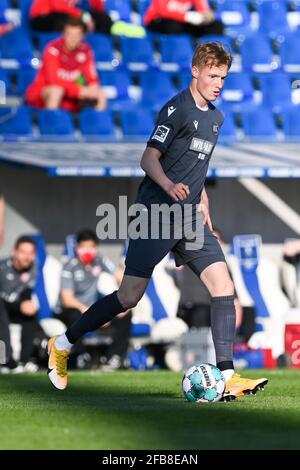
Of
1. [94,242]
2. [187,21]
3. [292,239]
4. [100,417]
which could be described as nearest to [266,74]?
[187,21]

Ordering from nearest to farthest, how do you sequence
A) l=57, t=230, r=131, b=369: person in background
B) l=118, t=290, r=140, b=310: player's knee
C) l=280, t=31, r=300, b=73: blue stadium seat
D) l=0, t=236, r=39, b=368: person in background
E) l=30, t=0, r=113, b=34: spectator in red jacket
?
l=118, t=290, r=140, b=310: player's knee
l=0, t=236, r=39, b=368: person in background
l=57, t=230, r=131, b=369: person in background
l=30, t=0, r=113, b=34: spectator in red jacket
l=280, t=31, r=300, b=73: blue stadium seat

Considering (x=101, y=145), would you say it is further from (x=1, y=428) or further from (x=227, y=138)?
(x=1, y=428)

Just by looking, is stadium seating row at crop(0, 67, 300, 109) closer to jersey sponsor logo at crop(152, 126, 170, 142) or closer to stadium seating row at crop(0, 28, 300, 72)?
stadium seating row at crop(0, 28, 300, 72)

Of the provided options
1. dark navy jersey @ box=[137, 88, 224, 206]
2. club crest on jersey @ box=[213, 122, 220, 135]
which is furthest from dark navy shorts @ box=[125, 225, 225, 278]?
club crest on jersey @ box=[213, 122, 220, 135]

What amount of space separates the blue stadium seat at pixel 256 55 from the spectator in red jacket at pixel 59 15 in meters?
1.86

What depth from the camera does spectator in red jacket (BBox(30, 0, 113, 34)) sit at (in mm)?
15758

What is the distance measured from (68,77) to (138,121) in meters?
1.08

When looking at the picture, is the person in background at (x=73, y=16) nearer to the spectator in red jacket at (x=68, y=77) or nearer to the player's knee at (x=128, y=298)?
the spectator in red jacket at (x=68, y=77)

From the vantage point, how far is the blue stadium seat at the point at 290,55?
16.5 m

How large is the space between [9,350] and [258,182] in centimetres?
449

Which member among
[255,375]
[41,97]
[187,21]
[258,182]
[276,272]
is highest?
[187,21]

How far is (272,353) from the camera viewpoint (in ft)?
43.6

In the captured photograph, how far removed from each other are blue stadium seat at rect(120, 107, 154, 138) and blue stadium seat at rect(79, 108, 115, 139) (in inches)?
7.1

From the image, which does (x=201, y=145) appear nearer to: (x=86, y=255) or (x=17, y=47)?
(x=86, y=255)
